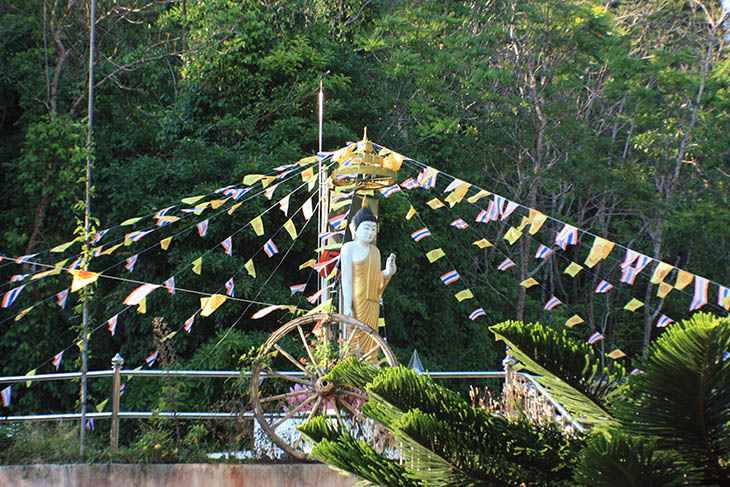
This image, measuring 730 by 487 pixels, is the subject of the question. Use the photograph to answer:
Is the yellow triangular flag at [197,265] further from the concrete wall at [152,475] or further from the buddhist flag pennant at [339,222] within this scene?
the concrete wall at [152,475]

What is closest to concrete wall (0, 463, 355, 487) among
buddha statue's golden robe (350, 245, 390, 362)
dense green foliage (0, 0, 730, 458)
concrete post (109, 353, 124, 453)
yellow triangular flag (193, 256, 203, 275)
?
concrete post (109, 353, 124, 453)

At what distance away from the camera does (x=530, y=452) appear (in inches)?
92.7

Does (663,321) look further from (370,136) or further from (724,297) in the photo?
(370,136)

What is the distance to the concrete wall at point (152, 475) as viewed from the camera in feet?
21.3

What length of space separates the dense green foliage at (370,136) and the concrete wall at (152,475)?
2.27 meters

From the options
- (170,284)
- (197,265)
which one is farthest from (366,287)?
(170,284)

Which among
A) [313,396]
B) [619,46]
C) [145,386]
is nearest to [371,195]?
[313,396]

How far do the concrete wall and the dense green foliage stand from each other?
2266mm

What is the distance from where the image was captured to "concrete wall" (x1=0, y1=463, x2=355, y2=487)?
6.48 m

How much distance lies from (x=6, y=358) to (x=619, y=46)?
45.3ft

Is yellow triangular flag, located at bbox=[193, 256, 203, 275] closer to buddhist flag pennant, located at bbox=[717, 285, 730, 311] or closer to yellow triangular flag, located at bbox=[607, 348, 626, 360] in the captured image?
yellow triangular flag, located at bbox=[607, 348, 626, 360]

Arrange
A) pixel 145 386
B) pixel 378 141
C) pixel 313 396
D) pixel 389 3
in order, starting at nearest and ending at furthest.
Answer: pixel 313 396 < pixel 145 386 < pixel 378 141 < pixel 389 3

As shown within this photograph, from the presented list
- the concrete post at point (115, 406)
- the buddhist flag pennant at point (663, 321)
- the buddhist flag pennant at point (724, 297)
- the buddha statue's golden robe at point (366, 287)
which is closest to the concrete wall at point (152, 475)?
the concrete post at point (115, 406)

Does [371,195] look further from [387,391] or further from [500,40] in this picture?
[500,40]
